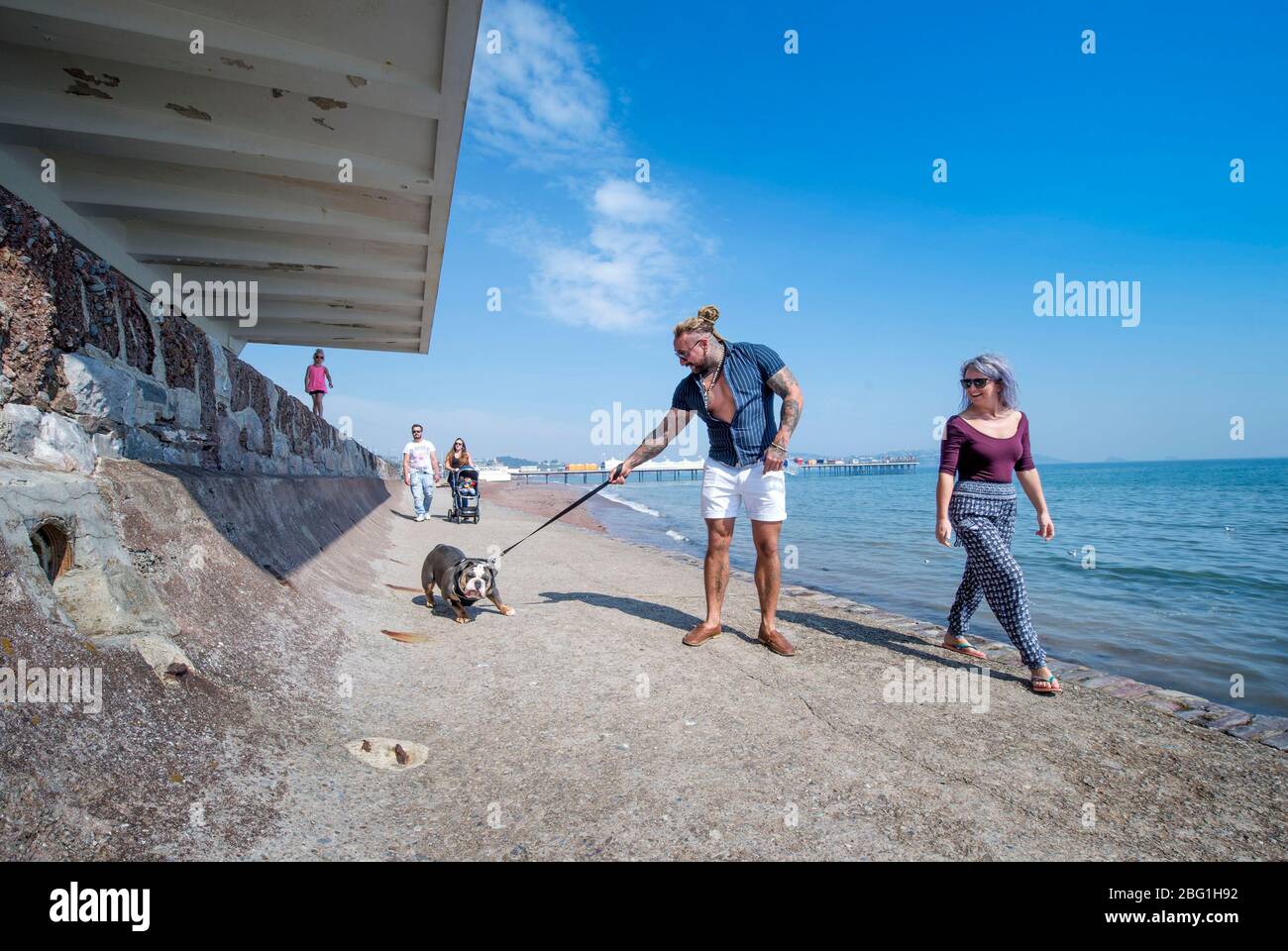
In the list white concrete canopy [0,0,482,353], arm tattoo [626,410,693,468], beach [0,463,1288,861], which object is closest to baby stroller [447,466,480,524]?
white concrete canopy [0,0,482,353]

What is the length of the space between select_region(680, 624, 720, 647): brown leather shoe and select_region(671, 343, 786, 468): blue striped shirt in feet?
4.04

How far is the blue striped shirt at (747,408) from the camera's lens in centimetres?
405

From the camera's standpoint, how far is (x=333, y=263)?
7.47 m

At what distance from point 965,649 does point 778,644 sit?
4.56 feet

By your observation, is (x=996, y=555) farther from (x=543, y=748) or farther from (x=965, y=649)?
(x=543, y=748)

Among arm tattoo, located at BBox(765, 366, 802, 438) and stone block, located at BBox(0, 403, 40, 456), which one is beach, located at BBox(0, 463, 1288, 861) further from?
arm tattoo, located at BBox(765, 366, 802, 438)

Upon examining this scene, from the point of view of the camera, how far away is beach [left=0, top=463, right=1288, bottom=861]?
1.74m

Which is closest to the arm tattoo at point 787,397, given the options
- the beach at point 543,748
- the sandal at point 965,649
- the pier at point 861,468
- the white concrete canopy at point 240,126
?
the beach at point 543,748

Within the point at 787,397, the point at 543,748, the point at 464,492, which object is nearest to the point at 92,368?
the point at 543,748

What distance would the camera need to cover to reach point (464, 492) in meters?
13.2

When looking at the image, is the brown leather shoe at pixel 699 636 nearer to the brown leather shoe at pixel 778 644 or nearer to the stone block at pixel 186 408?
the brown leather shoe at pixel 778 644

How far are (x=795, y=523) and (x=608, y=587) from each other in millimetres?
14818

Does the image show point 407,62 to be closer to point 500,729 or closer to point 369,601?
point 369,601
